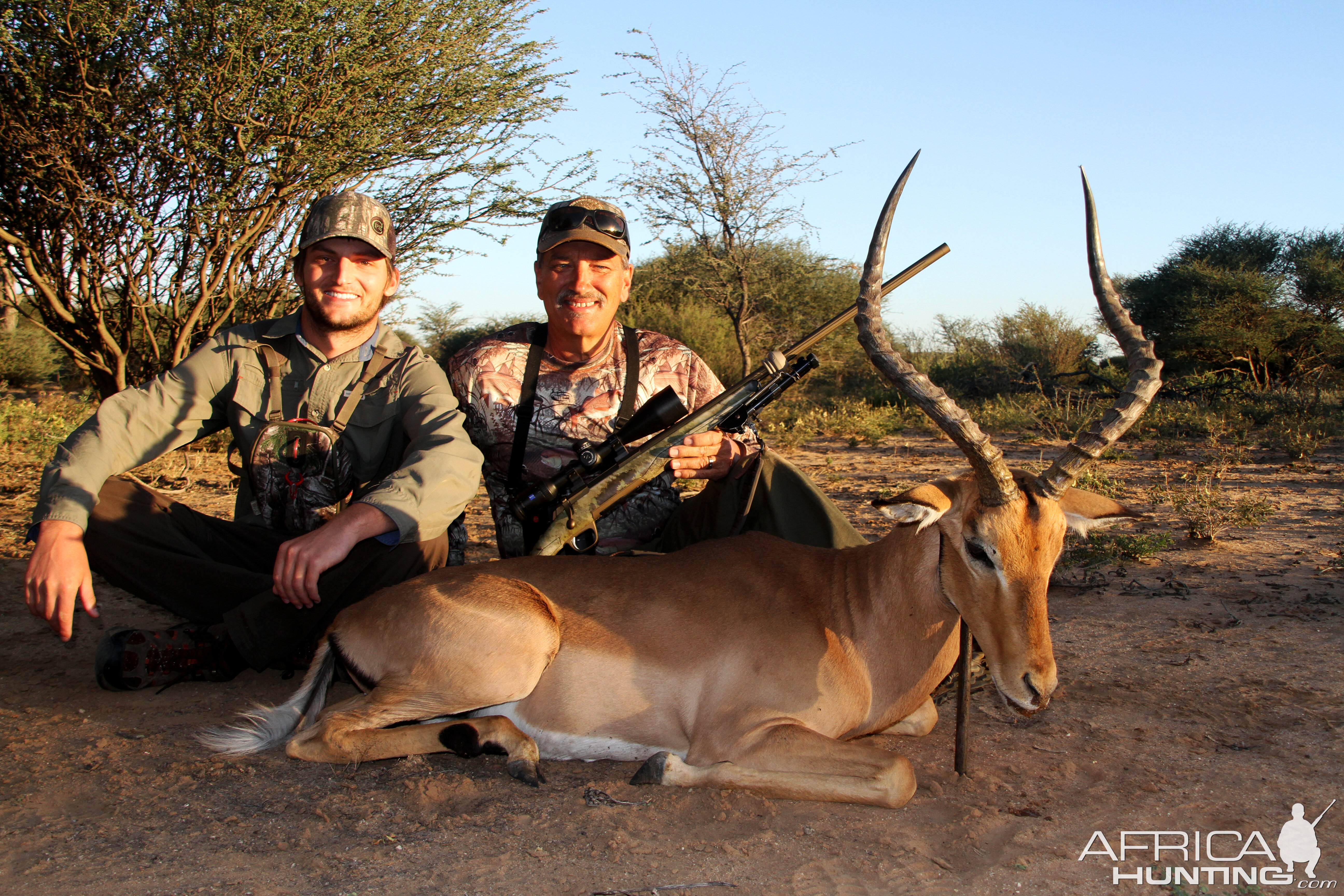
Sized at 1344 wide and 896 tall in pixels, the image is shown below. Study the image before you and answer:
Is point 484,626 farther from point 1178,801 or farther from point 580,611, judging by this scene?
point 1178,801

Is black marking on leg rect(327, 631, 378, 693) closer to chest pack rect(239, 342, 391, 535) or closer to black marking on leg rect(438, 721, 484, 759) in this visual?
black marking on leg rect(438, 721, 484, 759)

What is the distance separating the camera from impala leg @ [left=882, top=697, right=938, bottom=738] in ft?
14.1

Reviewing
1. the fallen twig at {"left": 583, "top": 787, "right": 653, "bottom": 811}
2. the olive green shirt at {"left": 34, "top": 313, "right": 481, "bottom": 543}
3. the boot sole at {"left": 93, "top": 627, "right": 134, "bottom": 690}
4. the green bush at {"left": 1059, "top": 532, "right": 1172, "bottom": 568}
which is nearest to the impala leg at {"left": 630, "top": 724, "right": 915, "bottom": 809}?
the fallen twig at {"left": 583, "top": 787, "right": 653, "bottom": 811}

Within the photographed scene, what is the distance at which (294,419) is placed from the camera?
5.09m

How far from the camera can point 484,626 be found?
3.93m

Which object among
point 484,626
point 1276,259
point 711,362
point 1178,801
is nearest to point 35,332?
point 711,362

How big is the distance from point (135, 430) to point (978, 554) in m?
3.87

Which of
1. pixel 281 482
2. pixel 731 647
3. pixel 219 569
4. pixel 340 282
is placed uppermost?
pixel 340 282

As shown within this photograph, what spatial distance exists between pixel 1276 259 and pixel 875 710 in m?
23.3

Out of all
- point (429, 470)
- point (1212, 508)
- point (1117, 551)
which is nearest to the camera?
point (429, 470)

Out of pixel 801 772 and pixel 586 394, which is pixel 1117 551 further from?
pixel 801 772

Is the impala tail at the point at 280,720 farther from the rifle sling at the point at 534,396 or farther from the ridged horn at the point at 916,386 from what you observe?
the ridged horn at the point at 916,386
